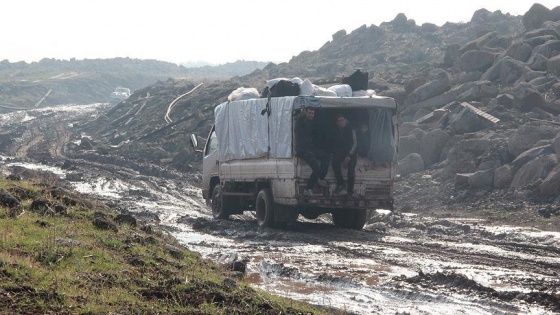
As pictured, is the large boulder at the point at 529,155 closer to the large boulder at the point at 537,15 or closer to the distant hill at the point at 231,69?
the large boulder at the point at 537,15

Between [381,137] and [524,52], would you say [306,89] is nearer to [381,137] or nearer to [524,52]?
[381,137]

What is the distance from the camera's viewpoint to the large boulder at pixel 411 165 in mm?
27703

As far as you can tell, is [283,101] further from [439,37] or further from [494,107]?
[439,37]

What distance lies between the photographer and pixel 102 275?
9.17 metres

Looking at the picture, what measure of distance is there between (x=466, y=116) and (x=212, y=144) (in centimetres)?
1038

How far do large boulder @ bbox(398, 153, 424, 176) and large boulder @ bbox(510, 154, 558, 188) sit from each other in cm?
487

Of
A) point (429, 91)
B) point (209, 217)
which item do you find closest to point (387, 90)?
point (429, 91)

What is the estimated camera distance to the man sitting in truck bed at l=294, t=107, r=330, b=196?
17.2 m

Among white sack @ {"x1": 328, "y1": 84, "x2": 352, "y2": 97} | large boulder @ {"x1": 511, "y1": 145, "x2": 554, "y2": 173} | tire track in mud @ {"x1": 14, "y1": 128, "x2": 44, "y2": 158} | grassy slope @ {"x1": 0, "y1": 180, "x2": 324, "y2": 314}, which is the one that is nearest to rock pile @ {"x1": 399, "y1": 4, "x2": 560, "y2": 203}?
large boulder @ {"x1": 511, "y1": 145, "x2": 554, "y2": 173}

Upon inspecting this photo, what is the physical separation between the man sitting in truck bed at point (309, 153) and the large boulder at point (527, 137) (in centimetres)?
922

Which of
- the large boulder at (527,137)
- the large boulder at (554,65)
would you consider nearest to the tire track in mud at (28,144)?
the large boulder at (554,65)

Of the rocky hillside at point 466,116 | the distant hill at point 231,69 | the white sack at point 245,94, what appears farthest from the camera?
the distant hill at point 231,69

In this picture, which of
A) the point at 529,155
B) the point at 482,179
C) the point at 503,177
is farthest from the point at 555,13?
the point at 503,177

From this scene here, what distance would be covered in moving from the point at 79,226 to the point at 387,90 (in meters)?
27.2
